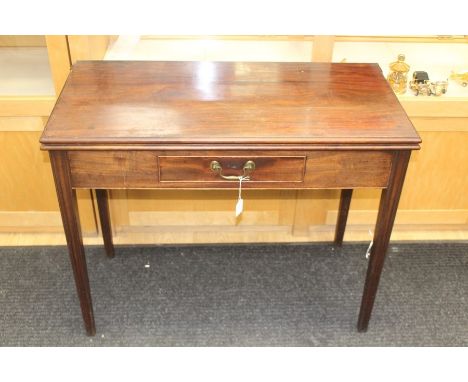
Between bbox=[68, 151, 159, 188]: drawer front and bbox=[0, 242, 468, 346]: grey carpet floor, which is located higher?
bbox=[68, 151, 159, 188]: drawer front

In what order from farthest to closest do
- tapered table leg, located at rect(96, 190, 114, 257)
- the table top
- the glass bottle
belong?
1. tapered table leg, located at rect(96, 190, 114, 257)
2. the glass bottle
3. the table top

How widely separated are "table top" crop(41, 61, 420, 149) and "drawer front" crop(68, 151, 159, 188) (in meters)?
0.04

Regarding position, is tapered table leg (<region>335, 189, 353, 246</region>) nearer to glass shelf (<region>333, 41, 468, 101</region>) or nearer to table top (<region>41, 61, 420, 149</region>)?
glass shelf (<region>333, 41, 468, 101</region>)

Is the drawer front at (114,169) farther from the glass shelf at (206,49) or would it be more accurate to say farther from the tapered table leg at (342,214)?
the tapered table leg at (342,214)

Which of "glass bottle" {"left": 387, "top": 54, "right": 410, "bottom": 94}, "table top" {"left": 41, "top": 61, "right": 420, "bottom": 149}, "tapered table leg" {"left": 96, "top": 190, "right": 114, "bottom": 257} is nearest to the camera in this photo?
"table top" {"left": 41, "top": 61, "right": 420, "bottom": 149}

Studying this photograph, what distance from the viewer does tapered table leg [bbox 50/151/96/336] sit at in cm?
123

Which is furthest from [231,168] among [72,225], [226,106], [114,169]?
[72,225]

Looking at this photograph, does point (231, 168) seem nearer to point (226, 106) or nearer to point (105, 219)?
point (226, 106)

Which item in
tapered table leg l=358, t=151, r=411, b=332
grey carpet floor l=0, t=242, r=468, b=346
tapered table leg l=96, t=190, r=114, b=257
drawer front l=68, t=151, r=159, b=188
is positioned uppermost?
drawer front l=68, t=151, r=159, b=188

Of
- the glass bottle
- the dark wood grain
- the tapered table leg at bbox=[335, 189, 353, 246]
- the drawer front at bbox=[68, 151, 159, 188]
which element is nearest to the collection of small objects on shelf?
the glass bottle

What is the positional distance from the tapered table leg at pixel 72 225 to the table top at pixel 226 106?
0.06 meters

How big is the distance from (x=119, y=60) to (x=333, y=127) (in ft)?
2.15

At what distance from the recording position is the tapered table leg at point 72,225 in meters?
1.23

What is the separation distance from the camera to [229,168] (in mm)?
1244
